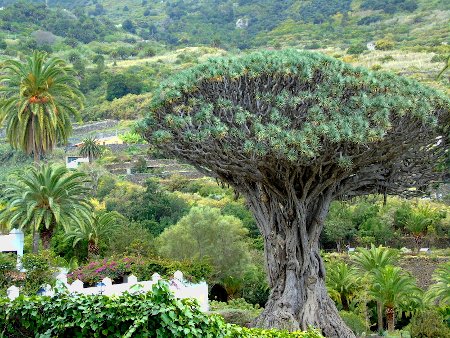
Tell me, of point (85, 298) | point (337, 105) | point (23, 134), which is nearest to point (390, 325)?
point (337, 105)

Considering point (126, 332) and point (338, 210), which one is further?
point (338, 210)

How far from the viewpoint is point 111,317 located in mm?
11141

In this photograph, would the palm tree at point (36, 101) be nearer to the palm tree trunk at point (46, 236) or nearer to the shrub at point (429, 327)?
the palm tree trunk at point (46, 236)

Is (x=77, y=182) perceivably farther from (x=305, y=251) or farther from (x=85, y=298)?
(x=85, y=298)

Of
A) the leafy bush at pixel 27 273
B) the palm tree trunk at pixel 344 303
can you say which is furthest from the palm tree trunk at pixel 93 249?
the palm tree trunk at pixel 344 303

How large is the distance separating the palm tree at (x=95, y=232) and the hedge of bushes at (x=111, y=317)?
21141 mm

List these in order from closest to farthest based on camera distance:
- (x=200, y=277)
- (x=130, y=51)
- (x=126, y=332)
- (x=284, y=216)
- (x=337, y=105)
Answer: (x=126, y=332), (x=337, y=105), (x=284, y=216), (x=200, y=277), (x=130, y=51)

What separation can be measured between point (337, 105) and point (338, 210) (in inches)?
1150

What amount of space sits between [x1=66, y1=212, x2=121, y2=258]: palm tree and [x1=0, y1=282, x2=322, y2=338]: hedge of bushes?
69.4ft

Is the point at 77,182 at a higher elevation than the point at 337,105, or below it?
below

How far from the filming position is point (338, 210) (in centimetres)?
4925

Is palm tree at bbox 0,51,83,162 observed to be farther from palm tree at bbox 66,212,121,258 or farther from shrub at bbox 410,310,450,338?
shrub at bbox 410,310,450,338

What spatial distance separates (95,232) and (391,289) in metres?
12.7

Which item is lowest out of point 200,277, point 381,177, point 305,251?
point 200,277
